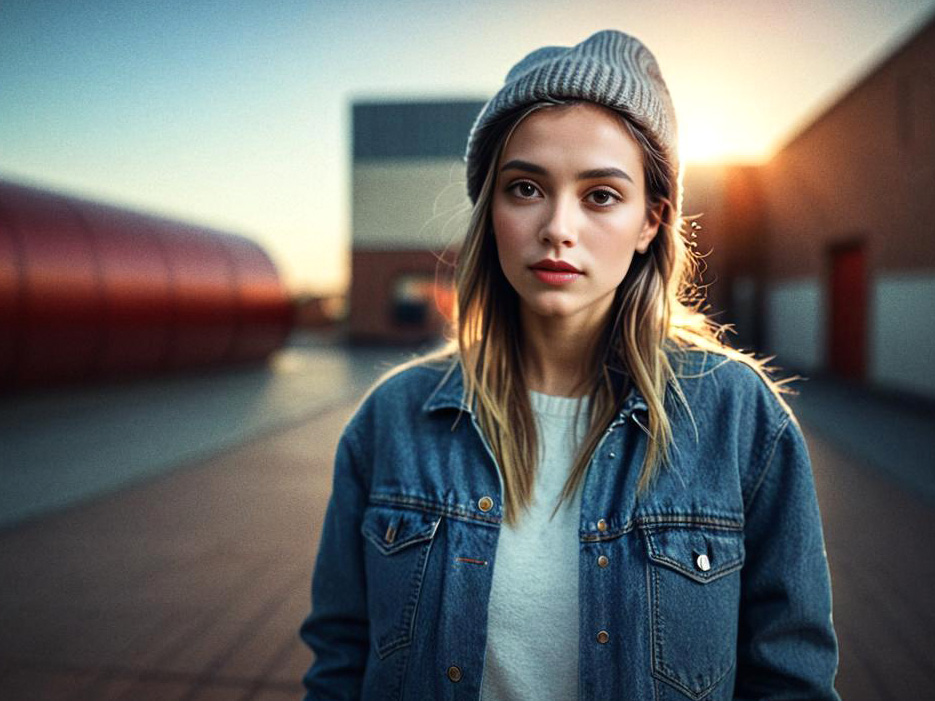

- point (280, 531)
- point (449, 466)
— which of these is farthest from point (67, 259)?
point (449, 466)

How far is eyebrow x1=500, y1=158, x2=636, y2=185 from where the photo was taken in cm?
140

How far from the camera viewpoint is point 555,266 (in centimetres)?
143

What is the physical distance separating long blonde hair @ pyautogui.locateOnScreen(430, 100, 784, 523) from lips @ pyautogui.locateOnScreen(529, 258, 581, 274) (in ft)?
0.74

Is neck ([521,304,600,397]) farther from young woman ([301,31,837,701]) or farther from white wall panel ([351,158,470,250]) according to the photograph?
white wall panel ([351,158,470,250])

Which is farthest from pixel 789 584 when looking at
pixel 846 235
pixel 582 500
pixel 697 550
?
pixel 846 235

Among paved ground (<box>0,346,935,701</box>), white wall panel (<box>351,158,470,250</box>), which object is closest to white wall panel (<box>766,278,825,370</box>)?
paved ground (<box>0,346,935,701</box>)

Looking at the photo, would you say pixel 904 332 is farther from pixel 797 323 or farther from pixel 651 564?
pixel 651 564

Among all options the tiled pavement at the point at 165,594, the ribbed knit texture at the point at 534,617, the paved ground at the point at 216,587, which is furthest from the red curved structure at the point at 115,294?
the ribbed knit texture at the point at 534,617

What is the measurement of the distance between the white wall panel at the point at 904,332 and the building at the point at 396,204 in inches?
546

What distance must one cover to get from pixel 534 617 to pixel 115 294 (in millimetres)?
12343

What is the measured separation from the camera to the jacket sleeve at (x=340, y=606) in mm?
1536

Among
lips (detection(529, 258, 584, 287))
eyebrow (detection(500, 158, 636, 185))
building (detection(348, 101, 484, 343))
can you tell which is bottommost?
lips (detection(529, 258, 584, 287))

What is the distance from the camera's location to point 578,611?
1380mm

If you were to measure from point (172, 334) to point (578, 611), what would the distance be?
533 inches
